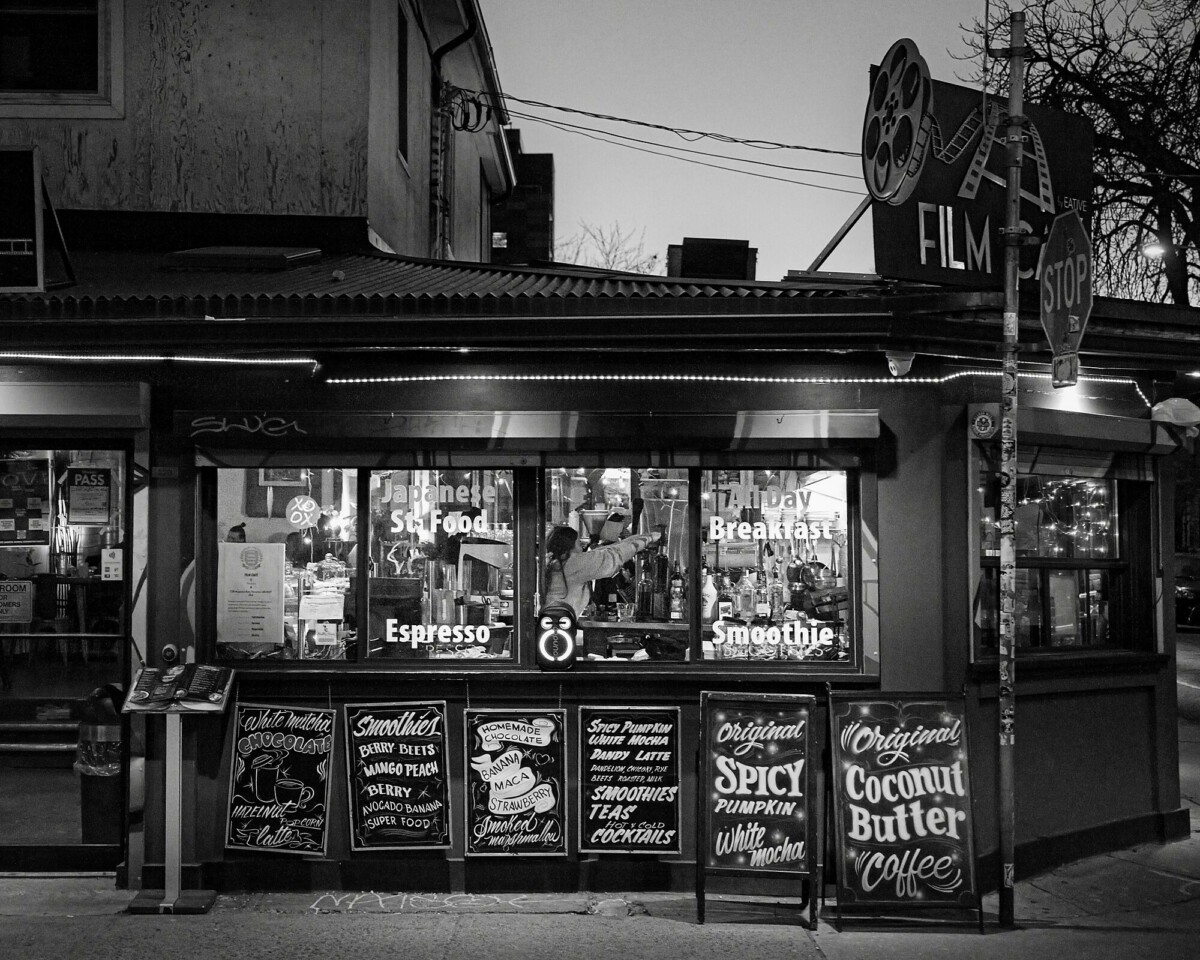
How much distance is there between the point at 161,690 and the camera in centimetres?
645

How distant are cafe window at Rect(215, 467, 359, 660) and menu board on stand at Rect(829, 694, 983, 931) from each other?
3114 mm

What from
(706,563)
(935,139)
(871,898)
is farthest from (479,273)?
(871,898)

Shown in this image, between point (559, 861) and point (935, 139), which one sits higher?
point (935, 139)

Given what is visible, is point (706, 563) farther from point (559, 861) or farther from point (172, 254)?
point (172, 254)

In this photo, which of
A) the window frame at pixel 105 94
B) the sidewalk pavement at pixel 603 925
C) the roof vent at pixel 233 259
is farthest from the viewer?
the window frame at pixel 105 94

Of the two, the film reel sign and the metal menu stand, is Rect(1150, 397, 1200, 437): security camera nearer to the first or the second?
the film reel sign

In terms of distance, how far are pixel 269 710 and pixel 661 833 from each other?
247cm

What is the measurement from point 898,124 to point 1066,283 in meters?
1.38

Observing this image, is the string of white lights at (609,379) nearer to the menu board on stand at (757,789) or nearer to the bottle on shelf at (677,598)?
the bottle on shelf at (677,598)

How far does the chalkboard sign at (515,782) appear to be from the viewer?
6773 mm

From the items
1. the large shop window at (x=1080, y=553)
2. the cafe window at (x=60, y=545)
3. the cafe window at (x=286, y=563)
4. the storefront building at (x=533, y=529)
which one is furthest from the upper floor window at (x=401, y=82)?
the large shop window at (x=1080, y=553)

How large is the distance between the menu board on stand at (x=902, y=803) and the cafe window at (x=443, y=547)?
87.6 inches

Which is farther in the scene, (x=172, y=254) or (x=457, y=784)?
(x=172, y=254)

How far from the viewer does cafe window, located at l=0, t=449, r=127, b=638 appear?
7305 mm
